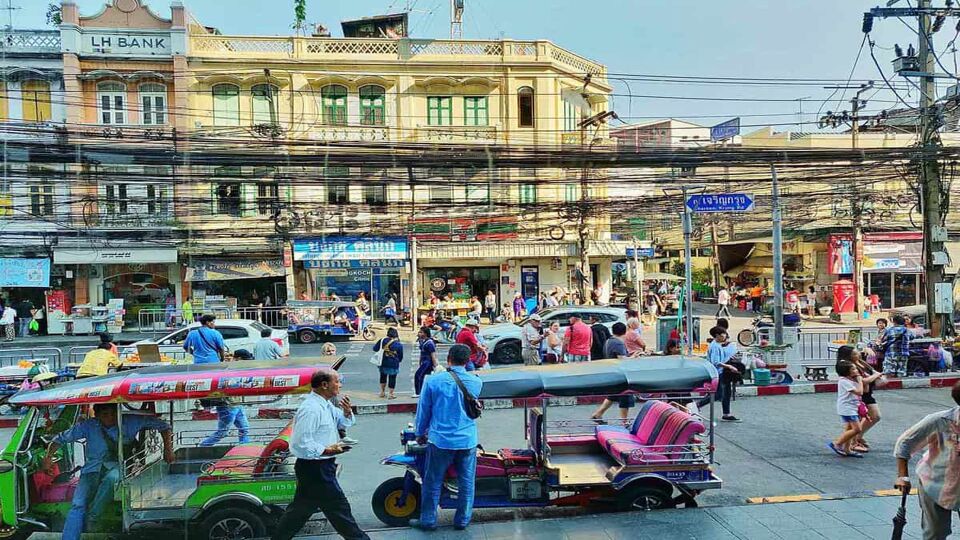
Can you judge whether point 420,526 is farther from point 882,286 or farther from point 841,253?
point 882,286

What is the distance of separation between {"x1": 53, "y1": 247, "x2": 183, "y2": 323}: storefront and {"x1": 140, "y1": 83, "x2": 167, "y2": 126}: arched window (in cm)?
540

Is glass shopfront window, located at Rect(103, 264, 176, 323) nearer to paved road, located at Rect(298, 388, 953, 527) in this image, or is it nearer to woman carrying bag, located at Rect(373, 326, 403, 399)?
woman carrying bag, located at Rect(373, 326, 403, 399)

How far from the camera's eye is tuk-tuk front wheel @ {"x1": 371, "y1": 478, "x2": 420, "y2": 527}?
665 cm

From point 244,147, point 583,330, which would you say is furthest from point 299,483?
point 244,147

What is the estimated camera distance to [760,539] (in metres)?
5.93

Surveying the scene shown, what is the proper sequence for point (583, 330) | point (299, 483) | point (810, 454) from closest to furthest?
point (299, 483) < point (810, 454) < point (583, 330)

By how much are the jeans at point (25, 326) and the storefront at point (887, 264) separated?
113 feet

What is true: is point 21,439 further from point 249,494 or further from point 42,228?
point 42,228

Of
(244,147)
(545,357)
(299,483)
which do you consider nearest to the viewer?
(299,483)

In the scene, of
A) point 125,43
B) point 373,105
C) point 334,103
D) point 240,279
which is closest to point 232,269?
point 240,279

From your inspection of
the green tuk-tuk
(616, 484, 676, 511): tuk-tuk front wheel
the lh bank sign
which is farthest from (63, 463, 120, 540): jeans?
the lh bank sign

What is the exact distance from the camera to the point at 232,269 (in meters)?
27.9

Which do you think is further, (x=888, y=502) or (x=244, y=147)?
(x=244, y=147)

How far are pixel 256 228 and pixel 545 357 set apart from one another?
16345 millimetres
